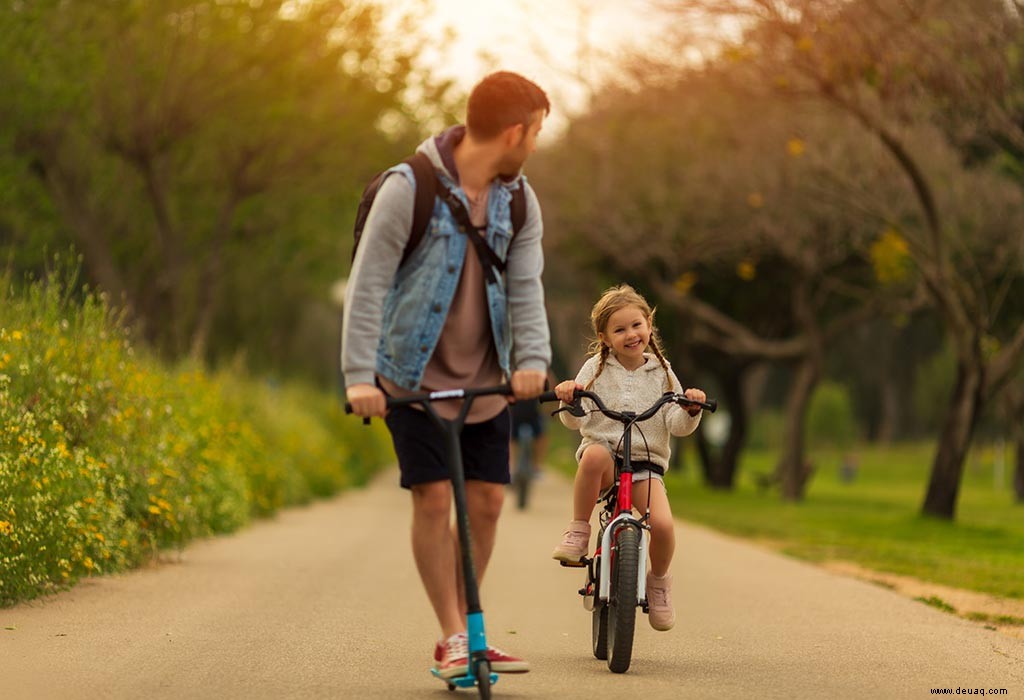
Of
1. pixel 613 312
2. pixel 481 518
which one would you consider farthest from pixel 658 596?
pixel 481 518

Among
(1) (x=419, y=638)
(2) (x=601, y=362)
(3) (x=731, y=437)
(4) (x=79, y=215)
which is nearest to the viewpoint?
(2) (x=601, y=362)

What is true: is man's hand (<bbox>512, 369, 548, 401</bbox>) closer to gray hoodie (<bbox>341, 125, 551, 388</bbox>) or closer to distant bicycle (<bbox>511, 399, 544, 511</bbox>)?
gray hoodie (<bbox>341, 125, 551, 388</bbox>)

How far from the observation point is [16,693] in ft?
21.1

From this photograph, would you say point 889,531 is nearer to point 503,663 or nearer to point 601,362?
point 601,362

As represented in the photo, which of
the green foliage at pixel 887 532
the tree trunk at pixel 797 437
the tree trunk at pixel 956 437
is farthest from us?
the tree trunk at pixel 797 437

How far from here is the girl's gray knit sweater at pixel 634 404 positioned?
7.40 metres

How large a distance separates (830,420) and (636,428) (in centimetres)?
6900

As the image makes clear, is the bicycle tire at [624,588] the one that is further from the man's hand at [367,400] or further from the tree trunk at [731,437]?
the tree trunk at [731,437]

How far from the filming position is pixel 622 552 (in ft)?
23.1

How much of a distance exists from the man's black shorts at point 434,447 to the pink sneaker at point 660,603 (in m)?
1.40

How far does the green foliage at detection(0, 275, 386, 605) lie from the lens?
9.20 m

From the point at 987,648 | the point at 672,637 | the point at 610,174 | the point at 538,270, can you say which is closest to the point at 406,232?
the point at 538,270

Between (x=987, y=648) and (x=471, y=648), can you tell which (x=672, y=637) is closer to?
(x=987, y=648)

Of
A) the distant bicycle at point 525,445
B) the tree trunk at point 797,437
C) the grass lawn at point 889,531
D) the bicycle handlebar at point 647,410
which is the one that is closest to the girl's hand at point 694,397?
the bicycle handlebar at point 647,410
